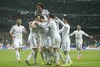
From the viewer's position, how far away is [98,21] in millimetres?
90438

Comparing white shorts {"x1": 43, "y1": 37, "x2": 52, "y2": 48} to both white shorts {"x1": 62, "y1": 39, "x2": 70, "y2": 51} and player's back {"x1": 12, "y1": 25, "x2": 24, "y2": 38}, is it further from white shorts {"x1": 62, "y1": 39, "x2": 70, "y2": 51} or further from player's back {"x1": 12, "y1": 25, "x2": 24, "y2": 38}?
player's back {"x1": 12, "y1": 25, "x2": 24, "y2": 38}

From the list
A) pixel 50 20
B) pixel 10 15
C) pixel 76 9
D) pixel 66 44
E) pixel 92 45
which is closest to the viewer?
pixel 50 20

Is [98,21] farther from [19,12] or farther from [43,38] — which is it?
[43,38]

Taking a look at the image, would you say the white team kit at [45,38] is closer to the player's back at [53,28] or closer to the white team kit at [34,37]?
the player's back at [53,28]

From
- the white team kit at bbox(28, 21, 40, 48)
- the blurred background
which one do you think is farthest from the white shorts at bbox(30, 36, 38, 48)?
the blurred background

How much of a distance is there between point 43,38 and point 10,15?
67789 millimetres

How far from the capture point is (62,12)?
89.1m

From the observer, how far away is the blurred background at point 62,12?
274 ft

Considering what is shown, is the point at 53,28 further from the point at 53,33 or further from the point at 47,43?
the point at 47,43

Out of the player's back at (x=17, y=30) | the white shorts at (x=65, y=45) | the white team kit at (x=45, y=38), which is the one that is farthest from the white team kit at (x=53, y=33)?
the player's back at (x=17, y=30)

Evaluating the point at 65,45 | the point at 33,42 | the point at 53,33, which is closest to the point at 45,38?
the point at 53,33

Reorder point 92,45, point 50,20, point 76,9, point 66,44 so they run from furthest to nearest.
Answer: point 76,9, point 92,45, point 66,44, point 50,20

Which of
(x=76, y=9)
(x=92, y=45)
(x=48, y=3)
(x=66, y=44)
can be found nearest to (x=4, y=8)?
(x=48, y=3)

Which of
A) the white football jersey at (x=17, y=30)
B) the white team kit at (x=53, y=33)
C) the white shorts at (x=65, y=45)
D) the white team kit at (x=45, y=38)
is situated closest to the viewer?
the white team kit at (x=53, y=33)
